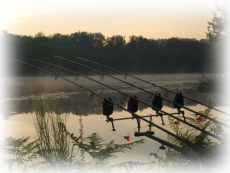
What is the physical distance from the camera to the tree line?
4503 cm

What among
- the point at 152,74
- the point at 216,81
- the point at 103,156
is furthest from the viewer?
the point at 152,74

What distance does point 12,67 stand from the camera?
43.5m

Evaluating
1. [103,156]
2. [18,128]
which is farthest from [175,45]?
[103,156]

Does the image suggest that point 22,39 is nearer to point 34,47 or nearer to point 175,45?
point 34,47

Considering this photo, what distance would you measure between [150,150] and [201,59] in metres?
45.4

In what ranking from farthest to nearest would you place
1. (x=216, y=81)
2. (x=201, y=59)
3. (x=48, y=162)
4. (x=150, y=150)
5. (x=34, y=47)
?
(x=201, y=59)
(x=34, y=47)
(x=216, y=81)
(x=150, y=150)
(x=48, y=162)

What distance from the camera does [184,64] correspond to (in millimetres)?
51625

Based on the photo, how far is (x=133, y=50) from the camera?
50500mm

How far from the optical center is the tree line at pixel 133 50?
45.0 m

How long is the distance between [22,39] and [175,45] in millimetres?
25754

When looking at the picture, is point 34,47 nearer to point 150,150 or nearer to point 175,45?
point 175,45

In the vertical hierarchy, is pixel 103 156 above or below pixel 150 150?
above

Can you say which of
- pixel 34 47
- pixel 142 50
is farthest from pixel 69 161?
pixel 142 50

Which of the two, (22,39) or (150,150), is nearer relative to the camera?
(150,150)
